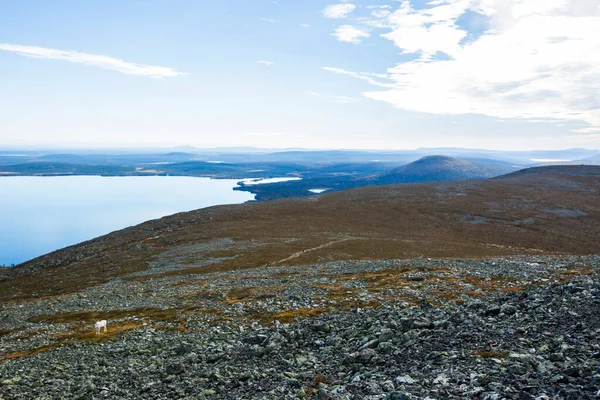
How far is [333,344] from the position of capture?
63.9 feet

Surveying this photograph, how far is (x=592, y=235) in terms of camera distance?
284ft

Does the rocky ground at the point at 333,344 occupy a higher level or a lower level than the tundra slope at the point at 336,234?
higher

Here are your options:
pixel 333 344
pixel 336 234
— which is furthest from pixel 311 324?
pixel 336 234

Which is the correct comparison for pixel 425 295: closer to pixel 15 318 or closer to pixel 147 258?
pixel 15 318

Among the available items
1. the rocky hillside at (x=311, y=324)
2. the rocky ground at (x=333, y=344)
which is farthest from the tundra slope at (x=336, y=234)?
the rocky ground at (x=333, y=344)

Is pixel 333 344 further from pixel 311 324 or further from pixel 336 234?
pixel 336 234

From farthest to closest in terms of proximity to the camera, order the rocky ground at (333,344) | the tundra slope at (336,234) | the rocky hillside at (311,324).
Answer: the tundra slope at (336,234), the rocky hillside at (311,324), the rocky ground at (333,344)

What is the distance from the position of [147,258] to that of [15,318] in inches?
1383

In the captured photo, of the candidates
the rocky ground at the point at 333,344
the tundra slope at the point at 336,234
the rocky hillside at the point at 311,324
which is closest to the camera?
the rocky ground at the point at 333,344

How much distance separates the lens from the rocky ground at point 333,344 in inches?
500

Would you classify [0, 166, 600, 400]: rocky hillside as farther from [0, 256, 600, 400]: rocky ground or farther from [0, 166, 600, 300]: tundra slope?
[0, 166, 600, 300]: tundra slope

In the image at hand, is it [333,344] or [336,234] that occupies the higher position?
[333,344]

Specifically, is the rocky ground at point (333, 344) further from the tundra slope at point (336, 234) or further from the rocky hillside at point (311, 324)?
the tundra slope at point (336, 234)

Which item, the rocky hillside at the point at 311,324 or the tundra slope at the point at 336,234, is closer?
the rocky hillside at the point at 311,324
